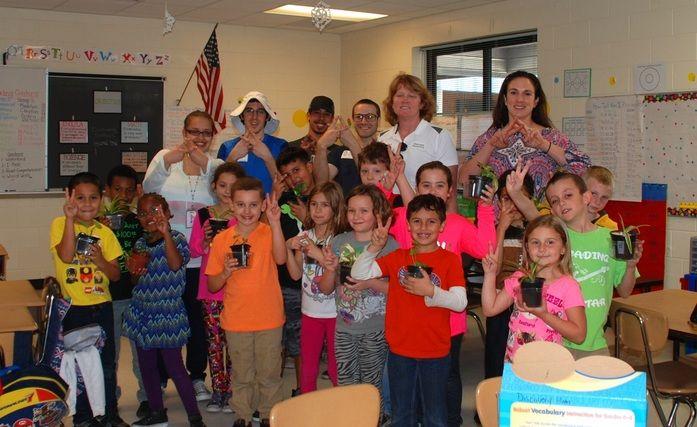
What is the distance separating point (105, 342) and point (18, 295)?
19.6 inches

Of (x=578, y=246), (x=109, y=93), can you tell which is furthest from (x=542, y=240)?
(x=109, y=93)

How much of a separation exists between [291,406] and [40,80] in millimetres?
6571

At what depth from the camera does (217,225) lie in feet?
12.7

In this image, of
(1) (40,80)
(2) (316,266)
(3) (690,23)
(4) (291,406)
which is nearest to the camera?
(4) (291,406)

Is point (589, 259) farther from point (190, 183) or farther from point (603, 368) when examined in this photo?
point (190, 183)

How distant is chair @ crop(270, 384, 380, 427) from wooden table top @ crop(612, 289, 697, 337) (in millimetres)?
1737

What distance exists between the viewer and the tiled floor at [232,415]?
4180 mm

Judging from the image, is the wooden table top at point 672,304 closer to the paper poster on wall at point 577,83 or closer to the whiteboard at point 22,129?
the paper poster on wall at point 577,83

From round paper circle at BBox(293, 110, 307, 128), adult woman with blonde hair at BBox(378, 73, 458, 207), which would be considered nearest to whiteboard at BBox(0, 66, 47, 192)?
round paper circle at BBox(293, 110, 307, 128)

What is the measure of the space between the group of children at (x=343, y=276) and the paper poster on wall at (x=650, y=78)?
274 cm

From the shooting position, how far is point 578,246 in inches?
120

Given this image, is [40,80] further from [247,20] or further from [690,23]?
[690,23]

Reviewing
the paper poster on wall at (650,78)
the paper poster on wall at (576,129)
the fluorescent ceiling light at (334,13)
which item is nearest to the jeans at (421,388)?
the paper poster on wall at (650,78)

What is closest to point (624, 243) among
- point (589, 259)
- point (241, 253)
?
point (589, 259)
